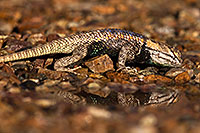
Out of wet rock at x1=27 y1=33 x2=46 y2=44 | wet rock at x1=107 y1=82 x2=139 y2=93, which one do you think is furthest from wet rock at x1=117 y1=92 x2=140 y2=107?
wet rock at x1=27 y1=33 x2=46 y2=44

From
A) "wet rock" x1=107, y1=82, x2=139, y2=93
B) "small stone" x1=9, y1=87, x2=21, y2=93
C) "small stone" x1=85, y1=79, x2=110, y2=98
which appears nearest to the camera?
"small stone" x1=9, y1=87, x2=21, y2=93

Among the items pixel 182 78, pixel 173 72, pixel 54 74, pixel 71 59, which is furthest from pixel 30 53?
pixel 182 78

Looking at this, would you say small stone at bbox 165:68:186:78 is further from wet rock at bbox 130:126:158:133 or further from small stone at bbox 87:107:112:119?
wet rock at bbox 130:126:158:133

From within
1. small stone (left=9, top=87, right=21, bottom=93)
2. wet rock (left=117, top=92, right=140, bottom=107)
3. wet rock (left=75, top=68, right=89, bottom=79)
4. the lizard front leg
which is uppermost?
the lizard front leg

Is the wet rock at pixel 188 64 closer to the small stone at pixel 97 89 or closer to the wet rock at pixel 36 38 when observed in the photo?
the small stone at pixel 97 89

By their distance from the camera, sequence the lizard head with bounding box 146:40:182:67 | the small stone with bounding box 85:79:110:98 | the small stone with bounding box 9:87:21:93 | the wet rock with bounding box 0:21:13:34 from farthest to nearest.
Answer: the wet rock with bounding box 0:21:13:34, the lizard head with bounding box 146:40:182:67, the small stone with bounding box 85:79:110:98, the small stone with bounding box 9:87:21:93
